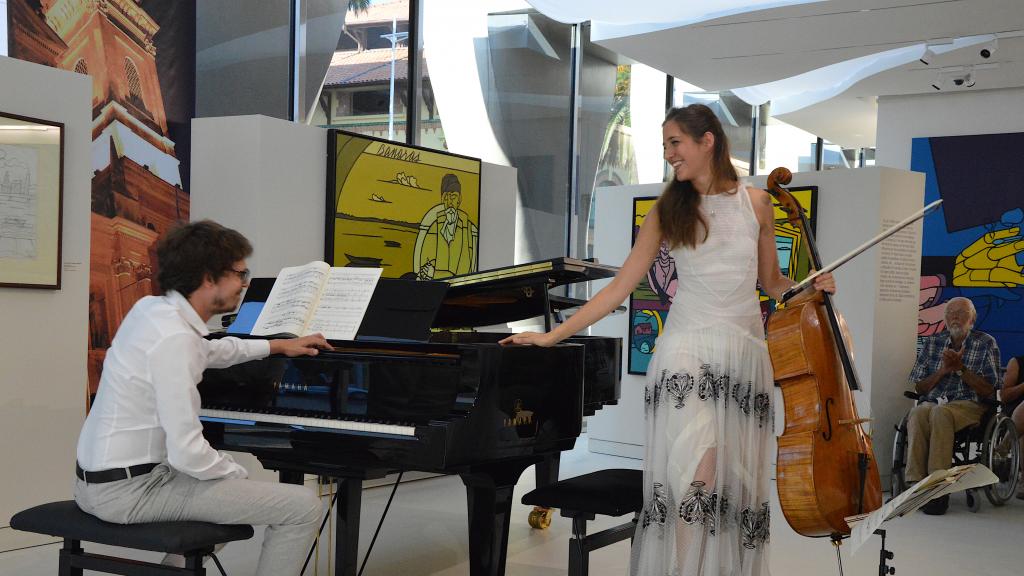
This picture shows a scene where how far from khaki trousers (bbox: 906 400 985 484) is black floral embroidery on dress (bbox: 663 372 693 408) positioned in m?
3.73

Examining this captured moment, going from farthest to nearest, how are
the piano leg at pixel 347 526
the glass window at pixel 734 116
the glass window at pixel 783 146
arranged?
the glass window at pixel 783 146 < the glass window at pixel 734 116 < the piano leg at pixel 347 526

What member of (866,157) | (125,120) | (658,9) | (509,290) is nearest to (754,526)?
(509,290)

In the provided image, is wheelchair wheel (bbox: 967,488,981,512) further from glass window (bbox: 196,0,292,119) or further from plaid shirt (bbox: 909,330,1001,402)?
glass window (bbox: 196,0,292,119)

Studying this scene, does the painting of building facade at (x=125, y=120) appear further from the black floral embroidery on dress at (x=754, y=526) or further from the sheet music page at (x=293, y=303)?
the black floral embroidery on dress at (x=754, y=526)

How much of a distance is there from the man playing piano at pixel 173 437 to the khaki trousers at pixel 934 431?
4456 millimetres

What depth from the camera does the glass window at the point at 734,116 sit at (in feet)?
39.1

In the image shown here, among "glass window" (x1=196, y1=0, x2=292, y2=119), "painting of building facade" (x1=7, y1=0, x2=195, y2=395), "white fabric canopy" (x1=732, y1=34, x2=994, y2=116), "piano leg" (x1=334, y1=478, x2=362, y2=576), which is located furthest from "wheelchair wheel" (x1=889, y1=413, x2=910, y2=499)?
"painting of building facade" (x1=7, y1=0, x2=195, y2=395)

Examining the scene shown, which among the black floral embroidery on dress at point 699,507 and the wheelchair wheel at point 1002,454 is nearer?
the black floral embroidery on dress at point 699,507

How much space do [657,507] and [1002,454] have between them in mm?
4036

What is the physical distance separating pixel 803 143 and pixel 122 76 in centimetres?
1030

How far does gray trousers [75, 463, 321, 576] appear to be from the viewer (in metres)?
2.72

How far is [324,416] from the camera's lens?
10.3ft

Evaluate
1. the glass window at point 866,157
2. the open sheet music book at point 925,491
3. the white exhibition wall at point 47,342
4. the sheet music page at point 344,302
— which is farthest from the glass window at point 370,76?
the glass window at point 866,157

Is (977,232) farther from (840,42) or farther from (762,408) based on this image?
(762,408)
